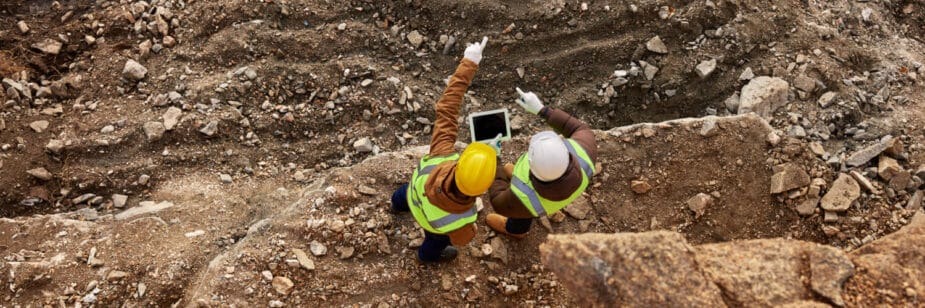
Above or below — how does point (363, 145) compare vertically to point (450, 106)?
below

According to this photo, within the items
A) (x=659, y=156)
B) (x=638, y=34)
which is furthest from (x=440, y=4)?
(x=659, y=156)

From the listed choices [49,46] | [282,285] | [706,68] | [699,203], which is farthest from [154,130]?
[706,68]

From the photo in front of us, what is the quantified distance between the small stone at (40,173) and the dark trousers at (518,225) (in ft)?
11.8

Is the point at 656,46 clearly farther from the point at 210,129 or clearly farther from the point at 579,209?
the point at 210,129

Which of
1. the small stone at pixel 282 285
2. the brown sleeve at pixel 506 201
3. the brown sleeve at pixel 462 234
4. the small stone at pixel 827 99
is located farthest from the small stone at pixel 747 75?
the small stone at pixel 282 285

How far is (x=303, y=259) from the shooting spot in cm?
369

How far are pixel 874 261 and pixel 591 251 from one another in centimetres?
140

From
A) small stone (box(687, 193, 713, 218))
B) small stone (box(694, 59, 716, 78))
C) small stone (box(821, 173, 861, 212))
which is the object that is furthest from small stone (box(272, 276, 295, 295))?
small stone (box(694, 59, 716, 78))

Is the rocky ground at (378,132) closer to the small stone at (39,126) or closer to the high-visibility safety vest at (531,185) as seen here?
the small stone at (39,126)

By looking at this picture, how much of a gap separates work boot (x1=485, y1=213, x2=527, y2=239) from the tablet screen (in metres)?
0.57

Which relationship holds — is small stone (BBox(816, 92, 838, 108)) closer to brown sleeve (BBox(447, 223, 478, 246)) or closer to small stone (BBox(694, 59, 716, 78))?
small stone (BBox(694, 59, 716, 78))

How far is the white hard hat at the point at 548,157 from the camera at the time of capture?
9.14 feet

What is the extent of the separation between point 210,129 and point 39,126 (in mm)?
1354

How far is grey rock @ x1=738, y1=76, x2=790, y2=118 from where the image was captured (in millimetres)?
4441
